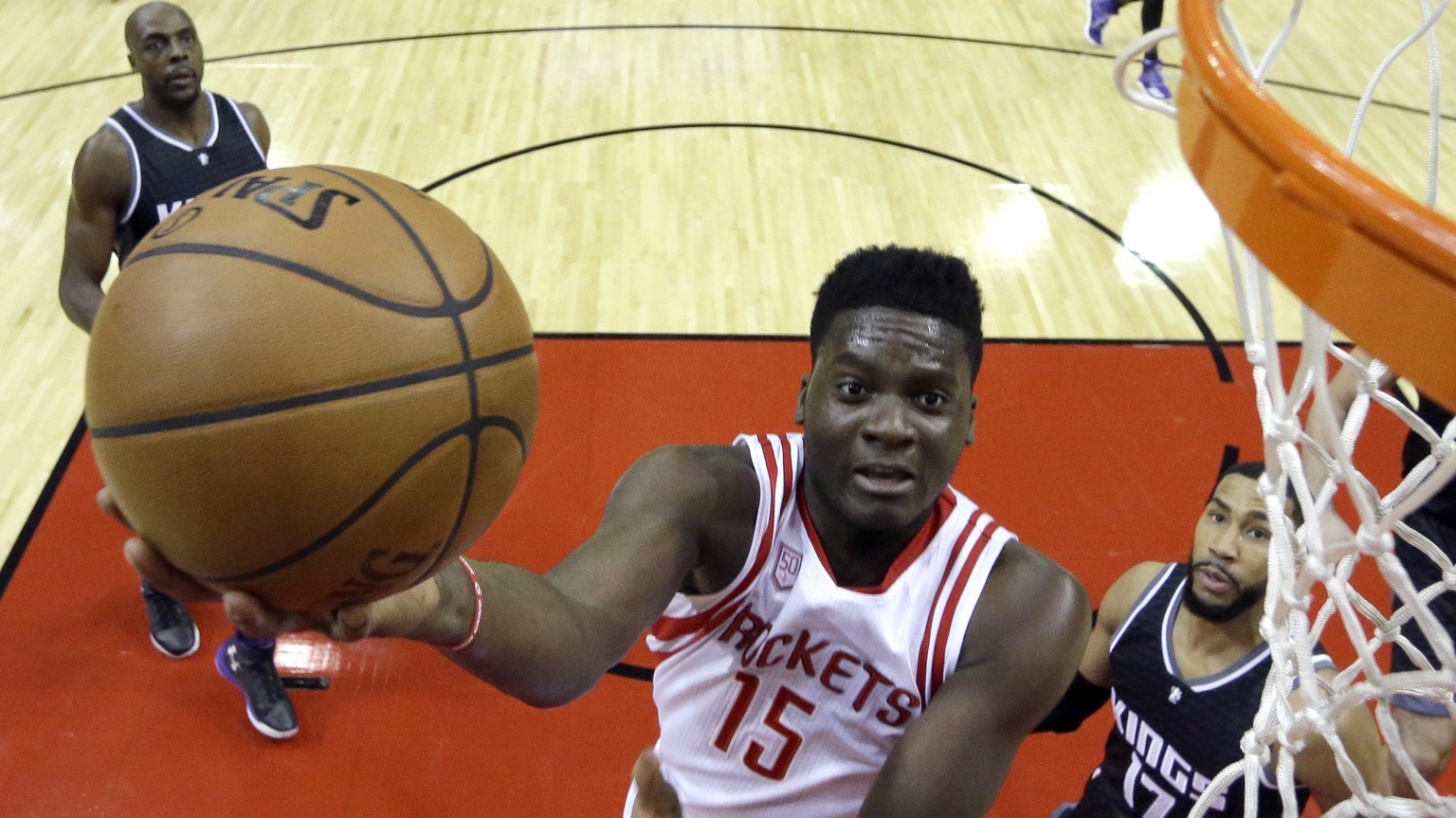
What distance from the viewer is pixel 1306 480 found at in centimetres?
162

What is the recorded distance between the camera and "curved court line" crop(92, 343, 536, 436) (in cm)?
133

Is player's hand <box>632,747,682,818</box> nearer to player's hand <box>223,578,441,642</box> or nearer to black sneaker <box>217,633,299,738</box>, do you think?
player's hand <box>223,578,441,642</box>

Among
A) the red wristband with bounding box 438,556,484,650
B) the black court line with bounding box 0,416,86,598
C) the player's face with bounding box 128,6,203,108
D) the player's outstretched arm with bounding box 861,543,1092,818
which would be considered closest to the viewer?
the red wristband with bounding box 438,556,484,650

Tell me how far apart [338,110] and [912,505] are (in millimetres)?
5680

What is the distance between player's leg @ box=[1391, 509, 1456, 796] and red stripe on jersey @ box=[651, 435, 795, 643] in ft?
4.36

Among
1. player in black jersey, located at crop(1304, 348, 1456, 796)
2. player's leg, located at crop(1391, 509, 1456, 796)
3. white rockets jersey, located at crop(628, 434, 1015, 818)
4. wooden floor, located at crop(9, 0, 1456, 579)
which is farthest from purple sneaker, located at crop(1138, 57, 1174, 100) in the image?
Result: white rockets jersey, located at crop(628, 434, 1015, 818)

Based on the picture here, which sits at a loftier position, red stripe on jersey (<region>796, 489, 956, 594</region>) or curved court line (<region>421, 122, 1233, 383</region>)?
red stripe on jersey (<region>796, 489, 956, 594</region>)

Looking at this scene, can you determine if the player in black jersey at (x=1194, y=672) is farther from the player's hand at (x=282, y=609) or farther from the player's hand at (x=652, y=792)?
the player's hand at (x=282, y=609)

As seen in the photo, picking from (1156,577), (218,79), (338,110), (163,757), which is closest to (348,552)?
(1156,577)

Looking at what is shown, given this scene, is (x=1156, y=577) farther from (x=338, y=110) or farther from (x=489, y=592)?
(x=338, y=110)

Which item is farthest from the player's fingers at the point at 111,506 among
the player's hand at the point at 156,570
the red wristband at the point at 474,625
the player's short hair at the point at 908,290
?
the player's short hair at the point at 908,290

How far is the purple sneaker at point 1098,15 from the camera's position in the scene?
7.69 meters

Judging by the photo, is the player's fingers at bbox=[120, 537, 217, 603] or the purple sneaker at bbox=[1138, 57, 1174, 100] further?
the purple sneaker at bbox=[1138, 57, 1174, 100]

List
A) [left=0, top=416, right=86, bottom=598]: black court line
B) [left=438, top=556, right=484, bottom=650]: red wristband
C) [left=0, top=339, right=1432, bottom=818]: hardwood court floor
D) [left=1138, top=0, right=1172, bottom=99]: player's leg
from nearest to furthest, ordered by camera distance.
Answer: [left=438, top=556, right=484, bottom=650]: red wristband
[left=0, top=339, right=1432, bottom=818]: hardwood court floor
[left=0, top=416, right=86, bottom=598]: black court line
[left=1138, top=0, right=1172, bottom=99]: player's leg
